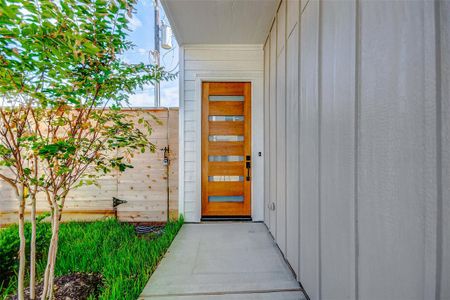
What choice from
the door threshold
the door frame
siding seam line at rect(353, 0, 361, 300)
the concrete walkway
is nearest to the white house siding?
the door frame

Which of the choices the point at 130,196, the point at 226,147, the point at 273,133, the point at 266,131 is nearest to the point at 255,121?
the point at 266,131

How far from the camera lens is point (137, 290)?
1.73 metres

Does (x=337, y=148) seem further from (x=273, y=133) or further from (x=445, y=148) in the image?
(x=273, y=133)

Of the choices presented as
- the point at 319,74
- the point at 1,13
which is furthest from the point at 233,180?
the point at 1,13

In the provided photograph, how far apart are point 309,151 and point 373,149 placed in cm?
70

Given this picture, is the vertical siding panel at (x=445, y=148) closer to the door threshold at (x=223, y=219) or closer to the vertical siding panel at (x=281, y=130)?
the vertical siding panel at (x=281, y=130)

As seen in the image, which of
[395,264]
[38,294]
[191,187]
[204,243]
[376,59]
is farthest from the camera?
[191,187]

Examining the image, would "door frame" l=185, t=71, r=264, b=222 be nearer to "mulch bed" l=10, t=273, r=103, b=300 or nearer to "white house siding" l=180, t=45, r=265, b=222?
"white house siding" l=180, t=45, r=265, b=222

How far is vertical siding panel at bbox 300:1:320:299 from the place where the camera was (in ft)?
4.88

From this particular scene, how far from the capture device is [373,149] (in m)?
0.91

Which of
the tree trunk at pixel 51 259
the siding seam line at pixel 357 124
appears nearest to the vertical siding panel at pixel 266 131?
the siding seam line at pixel 357 124

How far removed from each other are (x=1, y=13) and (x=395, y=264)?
1.94 metres

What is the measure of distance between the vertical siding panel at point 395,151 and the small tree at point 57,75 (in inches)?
50.9

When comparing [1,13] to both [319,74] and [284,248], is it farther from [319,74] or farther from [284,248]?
[284,248]
